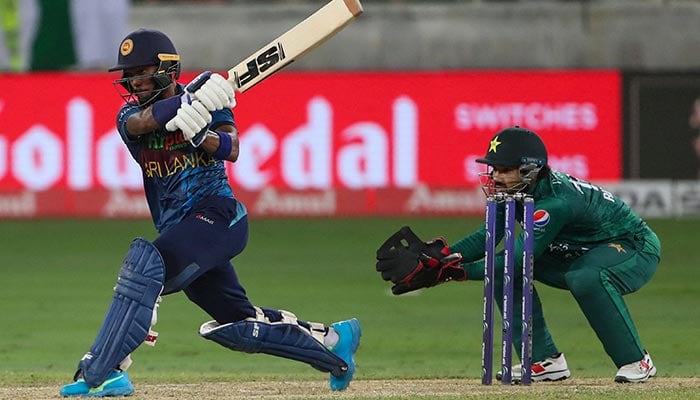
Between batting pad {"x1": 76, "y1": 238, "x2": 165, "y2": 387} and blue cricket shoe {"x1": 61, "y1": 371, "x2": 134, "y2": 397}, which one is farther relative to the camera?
blue cricket shoe {"x1": 61, "y1": 371, "x2": 134, "y2": 397}

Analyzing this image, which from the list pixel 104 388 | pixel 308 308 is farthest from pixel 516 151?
pixel 308 308

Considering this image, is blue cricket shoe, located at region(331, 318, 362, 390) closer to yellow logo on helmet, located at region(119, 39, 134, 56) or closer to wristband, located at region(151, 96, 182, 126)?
wristband, located at region(151, 96, 182, 126)

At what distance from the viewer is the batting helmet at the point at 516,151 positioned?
6.97 m

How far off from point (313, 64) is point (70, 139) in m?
4.34

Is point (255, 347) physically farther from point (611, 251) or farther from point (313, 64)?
point (313, 64)

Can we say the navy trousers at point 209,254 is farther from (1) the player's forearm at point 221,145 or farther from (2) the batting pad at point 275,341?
(1) the player's forearm at point 221,145

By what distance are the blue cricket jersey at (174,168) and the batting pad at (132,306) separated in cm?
32

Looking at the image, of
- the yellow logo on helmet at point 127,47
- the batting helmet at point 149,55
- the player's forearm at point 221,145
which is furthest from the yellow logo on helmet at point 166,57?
the player's forearm at point 221,145

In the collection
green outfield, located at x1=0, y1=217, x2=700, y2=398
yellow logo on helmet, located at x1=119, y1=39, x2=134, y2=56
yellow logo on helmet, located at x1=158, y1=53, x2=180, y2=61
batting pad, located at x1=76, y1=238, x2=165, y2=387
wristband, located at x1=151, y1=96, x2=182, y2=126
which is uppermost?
yellow logo on helmet, located at x1=119, y1=39, x2=134, y2=56

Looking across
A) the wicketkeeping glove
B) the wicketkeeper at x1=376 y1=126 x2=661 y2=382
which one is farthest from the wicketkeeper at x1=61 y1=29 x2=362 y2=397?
the wicketkeeper at x1=376 y1=126 x2=661 y2=382

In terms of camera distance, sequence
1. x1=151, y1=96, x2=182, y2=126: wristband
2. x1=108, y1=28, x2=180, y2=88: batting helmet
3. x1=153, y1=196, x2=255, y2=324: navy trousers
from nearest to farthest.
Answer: x1=151, y1=96, x2=182, y2=126: wristband → x1=153, y1=196, x2=255, y2=324: navy trousers → x1=108, y1=28, x2=180, y2=88: batting helmet

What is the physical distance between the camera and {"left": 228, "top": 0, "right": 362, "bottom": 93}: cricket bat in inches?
264

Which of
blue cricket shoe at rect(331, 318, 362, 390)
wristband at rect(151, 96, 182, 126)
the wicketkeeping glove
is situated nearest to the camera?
wristband at rect(151, 96, 182, 126)

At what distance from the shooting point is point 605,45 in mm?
21344
